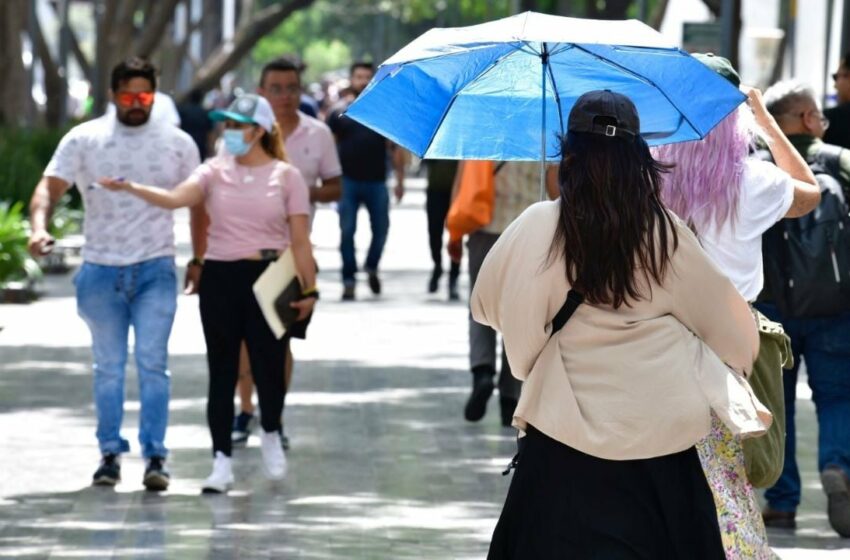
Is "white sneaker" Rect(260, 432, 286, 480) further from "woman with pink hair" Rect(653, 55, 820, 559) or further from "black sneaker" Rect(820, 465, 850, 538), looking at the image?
"woman with pink hair" Rect(653, 55, 820, 559)

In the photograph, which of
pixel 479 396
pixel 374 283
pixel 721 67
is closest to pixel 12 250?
pixel 374 283

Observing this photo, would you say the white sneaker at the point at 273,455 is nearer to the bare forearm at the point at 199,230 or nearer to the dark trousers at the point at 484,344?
the bare forearm at the point at 199,230

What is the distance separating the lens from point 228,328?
882 cm

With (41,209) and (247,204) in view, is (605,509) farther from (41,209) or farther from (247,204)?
(41,209)

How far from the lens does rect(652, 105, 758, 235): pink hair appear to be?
19.7ft


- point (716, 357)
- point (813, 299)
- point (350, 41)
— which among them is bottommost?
point (350, 41)

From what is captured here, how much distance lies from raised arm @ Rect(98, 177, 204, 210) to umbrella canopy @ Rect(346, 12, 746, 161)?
2.22m

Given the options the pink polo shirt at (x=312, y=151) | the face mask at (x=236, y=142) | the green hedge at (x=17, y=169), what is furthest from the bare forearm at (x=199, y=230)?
the green hedge at (x=17, y=169)

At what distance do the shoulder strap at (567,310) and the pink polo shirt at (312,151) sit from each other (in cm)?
624

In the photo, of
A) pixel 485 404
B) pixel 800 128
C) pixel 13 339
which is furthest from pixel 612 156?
pixel 13 339

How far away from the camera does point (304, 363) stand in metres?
13.1

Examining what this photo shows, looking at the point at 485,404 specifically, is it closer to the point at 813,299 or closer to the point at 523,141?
the point at 813,299

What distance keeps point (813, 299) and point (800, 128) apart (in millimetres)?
653

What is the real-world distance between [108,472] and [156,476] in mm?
271
